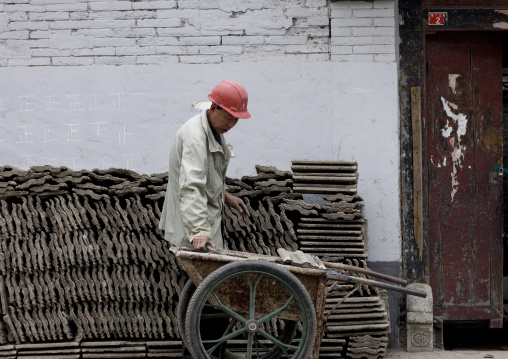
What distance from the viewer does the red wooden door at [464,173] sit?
7.15 meters

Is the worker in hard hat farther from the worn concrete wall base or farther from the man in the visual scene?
the worn concrete wall base

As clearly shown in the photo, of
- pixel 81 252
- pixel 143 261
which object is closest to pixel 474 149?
pixel 143 261

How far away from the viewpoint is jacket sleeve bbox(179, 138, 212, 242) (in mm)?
4824

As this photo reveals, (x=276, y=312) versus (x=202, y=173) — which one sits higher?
(x=202, y=173)

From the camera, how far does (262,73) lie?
6.51 metres

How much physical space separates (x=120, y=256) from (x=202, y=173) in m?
1.56

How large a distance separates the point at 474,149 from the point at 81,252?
3.77 m

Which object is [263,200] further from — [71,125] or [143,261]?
[71,125]

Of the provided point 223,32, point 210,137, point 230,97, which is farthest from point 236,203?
point 223,32

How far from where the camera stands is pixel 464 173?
23.8ft

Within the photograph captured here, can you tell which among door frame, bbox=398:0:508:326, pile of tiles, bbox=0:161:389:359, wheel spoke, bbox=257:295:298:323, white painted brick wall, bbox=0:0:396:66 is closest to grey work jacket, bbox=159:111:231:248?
wheel spoke, bbox=257:295:298:323

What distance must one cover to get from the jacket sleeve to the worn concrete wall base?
2441 millimetres

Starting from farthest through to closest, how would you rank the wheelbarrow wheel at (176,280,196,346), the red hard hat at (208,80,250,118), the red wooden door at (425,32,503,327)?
the red wooden door at (425,32,503,327), the wheelbarrow wheel at (176,280,196,346), the red hard hat at (208,80,250,118)

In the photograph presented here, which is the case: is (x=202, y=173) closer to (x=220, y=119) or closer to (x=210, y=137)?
(x=210, y=137)
